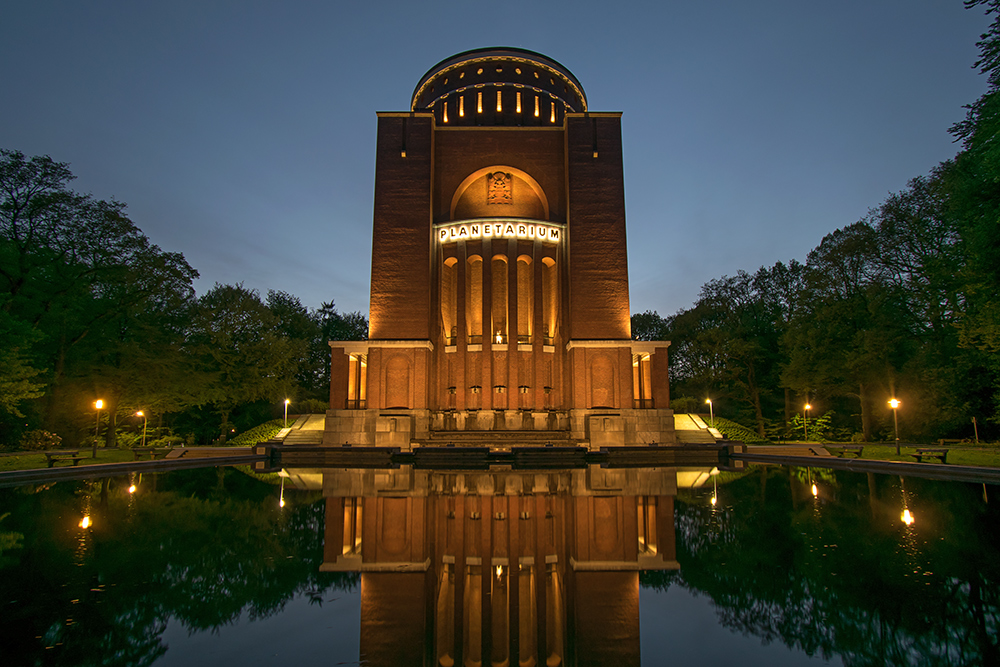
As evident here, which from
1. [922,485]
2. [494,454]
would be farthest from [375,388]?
[922,485]

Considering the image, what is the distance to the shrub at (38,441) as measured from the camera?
23172 mm

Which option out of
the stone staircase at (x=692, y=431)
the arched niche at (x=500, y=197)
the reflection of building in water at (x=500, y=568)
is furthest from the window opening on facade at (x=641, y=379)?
the reflection of building in water at (x=500, y=568)

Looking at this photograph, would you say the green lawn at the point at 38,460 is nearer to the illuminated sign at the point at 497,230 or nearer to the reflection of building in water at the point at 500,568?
the reflection of building in water at the point at 500,568

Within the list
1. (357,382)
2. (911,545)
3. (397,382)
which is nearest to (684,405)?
(397,382)

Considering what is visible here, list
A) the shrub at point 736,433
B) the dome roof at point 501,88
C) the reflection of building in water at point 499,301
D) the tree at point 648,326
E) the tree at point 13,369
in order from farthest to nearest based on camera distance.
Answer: the tree at point 648,326, the dome roof at point 501,88, the shrub at point 736,433, the reflection of building in water at point 499,301, the tree at point 13,369

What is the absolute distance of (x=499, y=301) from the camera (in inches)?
1336

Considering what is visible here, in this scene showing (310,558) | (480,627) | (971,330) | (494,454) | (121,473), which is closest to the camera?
(480,627)

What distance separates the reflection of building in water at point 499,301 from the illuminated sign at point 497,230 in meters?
0.06

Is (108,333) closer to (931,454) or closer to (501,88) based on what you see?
(501,88)

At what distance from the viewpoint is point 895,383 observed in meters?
30.0

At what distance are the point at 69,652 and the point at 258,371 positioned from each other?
33.8 m

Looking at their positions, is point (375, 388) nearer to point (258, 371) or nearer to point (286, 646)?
point (258, 371)

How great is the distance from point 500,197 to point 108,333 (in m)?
22.7

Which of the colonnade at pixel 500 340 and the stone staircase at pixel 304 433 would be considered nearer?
the stone staircase at pixel 304 433
